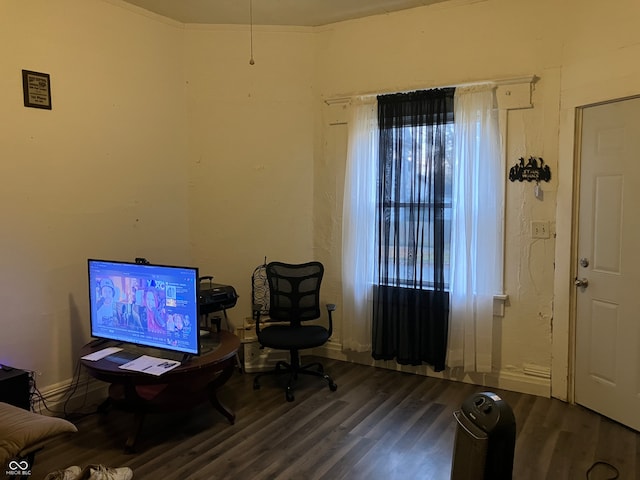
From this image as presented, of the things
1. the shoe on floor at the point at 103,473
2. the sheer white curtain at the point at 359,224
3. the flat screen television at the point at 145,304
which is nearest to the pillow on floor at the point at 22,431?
the shoe on floor at the point at 103,473

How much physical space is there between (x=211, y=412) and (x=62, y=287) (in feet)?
4.37

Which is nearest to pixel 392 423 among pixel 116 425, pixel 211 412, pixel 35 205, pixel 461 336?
pixel 461 336

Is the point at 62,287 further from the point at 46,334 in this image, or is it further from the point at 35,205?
the point at 35,205

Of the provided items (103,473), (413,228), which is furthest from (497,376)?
(103,473)

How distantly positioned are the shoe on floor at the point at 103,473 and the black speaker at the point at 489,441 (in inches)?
65.9

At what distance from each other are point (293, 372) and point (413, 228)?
1480 mm

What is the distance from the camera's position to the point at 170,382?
2809 mm

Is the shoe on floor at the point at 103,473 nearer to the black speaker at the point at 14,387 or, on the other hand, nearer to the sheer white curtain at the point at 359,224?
the black speaker at the point at 14,387

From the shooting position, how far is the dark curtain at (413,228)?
12.4 ft

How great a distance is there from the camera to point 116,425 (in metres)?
3.18

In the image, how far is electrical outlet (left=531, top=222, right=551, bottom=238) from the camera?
3529 mm

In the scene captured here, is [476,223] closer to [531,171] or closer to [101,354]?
[531,171]

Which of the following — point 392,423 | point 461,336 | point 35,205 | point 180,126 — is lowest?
point 392,423

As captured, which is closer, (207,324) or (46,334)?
(46,334)
